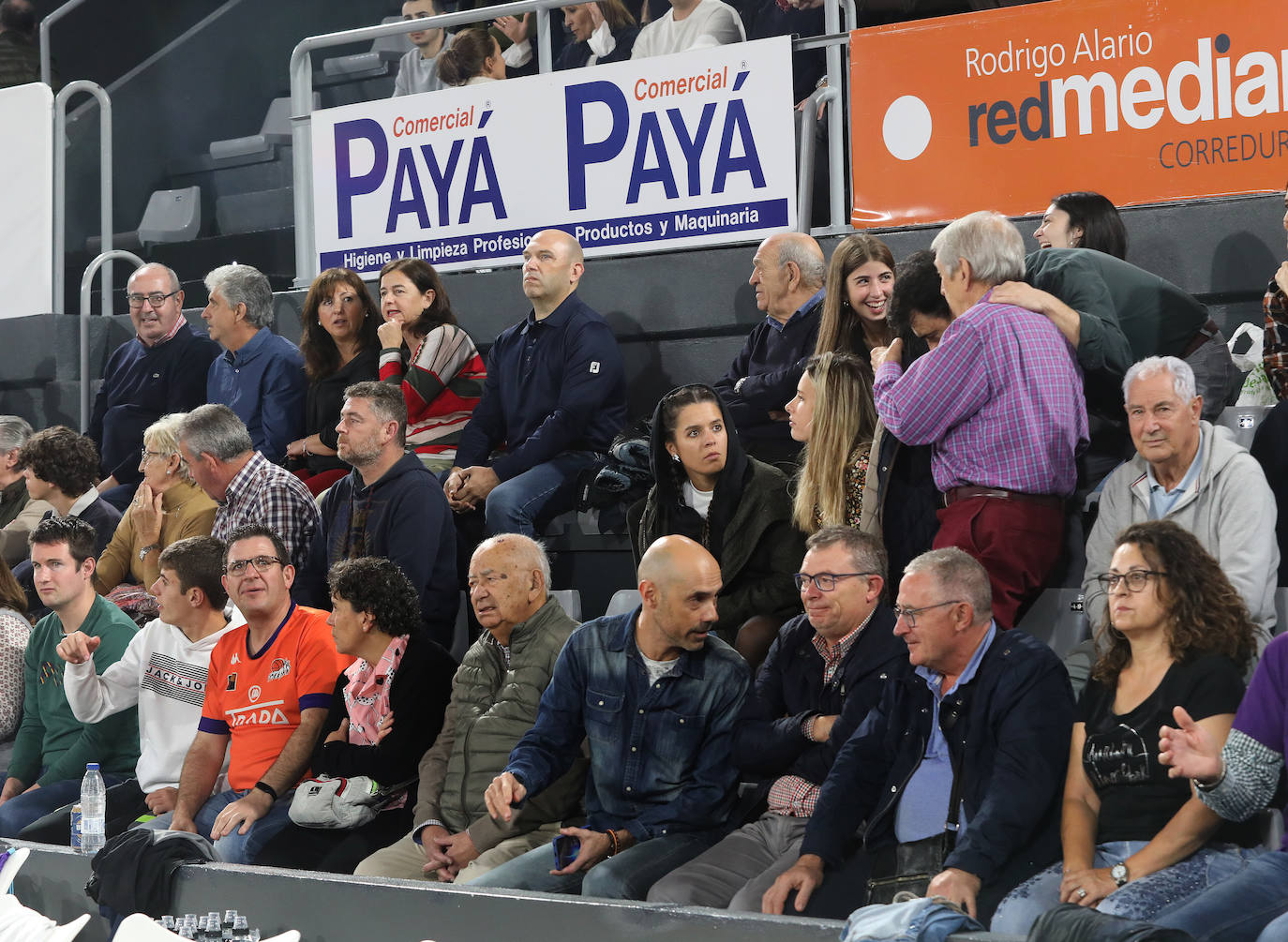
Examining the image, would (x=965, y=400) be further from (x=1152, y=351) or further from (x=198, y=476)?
(x=198, y=476)

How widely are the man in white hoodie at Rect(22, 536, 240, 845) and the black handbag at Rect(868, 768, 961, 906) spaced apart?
9.35ft

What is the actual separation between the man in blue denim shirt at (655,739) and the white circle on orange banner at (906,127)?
2.70m

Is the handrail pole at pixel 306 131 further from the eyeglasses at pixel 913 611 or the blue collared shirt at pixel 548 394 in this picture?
the eyeglasses at pixel 913 611

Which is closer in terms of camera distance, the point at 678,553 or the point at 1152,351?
the point at 678,553

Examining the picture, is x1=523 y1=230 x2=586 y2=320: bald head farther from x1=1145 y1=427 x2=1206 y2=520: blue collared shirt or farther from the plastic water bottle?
x1=1145 y1=427 x2=1206 y2=520: blue collared shirt

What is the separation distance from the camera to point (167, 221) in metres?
11.5

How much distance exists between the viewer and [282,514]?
259 inches

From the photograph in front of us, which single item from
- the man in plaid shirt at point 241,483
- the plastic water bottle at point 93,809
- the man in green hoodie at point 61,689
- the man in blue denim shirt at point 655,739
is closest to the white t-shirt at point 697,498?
the man in blue denim shirt at point 655,739

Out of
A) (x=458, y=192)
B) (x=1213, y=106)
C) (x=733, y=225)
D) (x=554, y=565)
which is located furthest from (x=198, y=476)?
(x=1213, y=106)

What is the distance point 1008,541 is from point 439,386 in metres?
3.12

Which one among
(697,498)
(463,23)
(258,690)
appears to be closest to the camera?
(697,498)

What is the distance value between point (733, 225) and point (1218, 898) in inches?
167

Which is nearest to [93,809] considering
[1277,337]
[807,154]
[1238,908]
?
[1238,908]

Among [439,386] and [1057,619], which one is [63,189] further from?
[1057,619]
